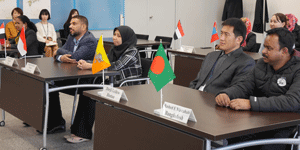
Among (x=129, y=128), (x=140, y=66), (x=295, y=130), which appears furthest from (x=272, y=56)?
(x=140, y=66)

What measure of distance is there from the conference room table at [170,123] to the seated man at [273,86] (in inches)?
1.8

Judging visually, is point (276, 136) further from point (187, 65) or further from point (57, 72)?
point (187, 65)

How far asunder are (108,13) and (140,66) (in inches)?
Result: 206

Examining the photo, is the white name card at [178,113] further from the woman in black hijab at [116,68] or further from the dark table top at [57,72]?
the woman in black hijab at [116,68]

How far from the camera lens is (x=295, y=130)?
1.82m

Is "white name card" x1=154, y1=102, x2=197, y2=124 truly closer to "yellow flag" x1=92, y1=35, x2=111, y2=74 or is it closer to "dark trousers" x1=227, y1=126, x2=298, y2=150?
→ "dark trousers" x1=227, y1=126, x2=298, y2=150

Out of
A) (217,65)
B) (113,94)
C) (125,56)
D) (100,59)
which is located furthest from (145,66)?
(113,94)

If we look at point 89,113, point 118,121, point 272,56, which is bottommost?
point 89,113

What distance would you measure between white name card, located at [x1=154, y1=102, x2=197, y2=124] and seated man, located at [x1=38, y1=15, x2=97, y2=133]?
6.01ft

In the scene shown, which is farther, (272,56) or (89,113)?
(89,113)

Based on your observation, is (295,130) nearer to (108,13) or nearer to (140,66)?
(140,66)

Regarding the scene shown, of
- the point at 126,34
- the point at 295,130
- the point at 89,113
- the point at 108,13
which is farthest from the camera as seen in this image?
the point at 108,13

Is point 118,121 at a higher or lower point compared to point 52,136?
higher

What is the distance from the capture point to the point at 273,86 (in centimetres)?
204
